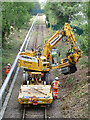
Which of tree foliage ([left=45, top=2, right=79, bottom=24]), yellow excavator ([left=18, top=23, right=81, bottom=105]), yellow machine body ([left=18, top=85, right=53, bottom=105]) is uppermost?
tree foliage ([left=45, top=2, right=79, bottom=24])

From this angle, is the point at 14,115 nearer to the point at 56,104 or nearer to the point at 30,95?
the point at 30,95

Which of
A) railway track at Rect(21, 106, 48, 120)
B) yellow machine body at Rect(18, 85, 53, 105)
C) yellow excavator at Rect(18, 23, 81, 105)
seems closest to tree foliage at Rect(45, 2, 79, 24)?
yellow excavator at Rect(18, 23, 81, 105)

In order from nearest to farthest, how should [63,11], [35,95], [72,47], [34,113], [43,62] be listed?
[34,113], [35,95], [43,62], [72,47], [63,11]

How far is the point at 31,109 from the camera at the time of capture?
546 inches

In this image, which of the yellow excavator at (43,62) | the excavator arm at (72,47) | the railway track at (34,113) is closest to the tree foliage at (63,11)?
the excavator arm at (72,47)

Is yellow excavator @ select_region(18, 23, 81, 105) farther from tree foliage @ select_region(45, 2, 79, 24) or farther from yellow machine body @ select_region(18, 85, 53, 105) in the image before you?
tree foliage @ select_region(45, 2, 79, 24)

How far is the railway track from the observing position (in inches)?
504

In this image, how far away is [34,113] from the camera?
13.3 m

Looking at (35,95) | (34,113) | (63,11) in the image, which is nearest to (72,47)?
(35,95)

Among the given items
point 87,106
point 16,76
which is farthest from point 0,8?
point 87,106

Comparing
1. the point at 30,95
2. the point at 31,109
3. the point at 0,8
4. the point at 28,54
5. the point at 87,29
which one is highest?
the point at 0,8

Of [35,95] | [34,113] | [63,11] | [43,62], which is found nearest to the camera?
[34,113]

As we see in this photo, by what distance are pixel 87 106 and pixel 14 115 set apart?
4.34 m

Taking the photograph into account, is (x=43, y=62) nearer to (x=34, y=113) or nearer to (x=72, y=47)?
(x=72, y=47)
